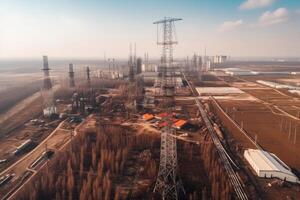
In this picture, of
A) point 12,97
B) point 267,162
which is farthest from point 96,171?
point 12,97

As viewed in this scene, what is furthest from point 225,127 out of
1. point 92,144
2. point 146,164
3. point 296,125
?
point 92,144

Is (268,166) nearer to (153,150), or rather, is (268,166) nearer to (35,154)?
(153,150)

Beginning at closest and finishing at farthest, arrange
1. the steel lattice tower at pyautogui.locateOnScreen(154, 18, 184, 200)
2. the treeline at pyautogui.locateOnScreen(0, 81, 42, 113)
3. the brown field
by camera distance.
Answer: the steel lattice tower at pyautogui.locateOnScreen(154, 18, 184, 200) < the brown field < the treeline at pyautogui.locateOnScreen(0, 81, 42, 113)

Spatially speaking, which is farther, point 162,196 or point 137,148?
point 137,148

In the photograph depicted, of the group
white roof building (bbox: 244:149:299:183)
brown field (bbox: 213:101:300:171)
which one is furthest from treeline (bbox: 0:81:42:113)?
white roof building (bbox: 244:149:299:183)

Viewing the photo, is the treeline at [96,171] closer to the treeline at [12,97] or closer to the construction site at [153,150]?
the construction site at [153,150]

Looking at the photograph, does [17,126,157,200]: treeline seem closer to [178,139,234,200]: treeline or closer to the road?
the road

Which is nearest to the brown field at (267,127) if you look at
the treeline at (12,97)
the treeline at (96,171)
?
the treeline at (96,171)

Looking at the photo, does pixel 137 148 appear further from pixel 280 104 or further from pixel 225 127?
pixel 280 104
